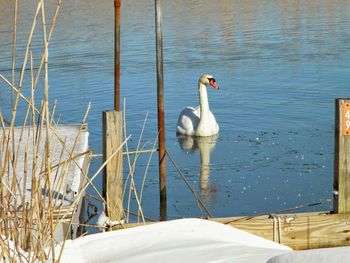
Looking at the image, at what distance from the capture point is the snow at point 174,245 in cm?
382

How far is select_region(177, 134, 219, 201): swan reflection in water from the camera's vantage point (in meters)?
10.6

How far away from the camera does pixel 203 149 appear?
12.6 m

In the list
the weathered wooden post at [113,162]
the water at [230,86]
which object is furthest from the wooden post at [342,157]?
the water at [230,86]

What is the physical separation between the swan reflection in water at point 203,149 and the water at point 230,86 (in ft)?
0.07

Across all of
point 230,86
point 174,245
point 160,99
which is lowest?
point 174,245

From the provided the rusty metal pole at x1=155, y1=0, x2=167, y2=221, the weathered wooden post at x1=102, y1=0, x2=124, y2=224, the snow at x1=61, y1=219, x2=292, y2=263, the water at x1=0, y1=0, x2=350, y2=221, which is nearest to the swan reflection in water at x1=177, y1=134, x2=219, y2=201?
the water at x1=0, y1=0, x2=350, y2=221

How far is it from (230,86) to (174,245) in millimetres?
12640

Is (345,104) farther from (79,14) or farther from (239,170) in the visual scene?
(79,14)

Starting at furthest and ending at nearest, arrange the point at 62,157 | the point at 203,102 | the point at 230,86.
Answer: the point at 230,86, the point at 203,102, the point at 62,157

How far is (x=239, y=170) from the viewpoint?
36.6ft

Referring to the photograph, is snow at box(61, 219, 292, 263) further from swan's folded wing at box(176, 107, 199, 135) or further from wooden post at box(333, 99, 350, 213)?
swan's folded wing at box(176, 107, 199, 135)

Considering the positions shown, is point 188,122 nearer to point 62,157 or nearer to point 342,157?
point 62,157

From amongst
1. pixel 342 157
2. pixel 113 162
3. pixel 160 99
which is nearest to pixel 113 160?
pixel 113 162

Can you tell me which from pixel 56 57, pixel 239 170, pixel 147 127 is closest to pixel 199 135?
pixel 147 127
